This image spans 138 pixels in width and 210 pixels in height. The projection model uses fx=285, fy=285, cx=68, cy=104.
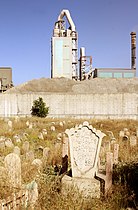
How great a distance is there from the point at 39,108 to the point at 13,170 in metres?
19.3

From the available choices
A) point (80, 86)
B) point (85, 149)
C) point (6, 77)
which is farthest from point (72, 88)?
point (85, 149)

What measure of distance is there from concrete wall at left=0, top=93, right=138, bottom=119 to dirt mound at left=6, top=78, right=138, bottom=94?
490 centimetres

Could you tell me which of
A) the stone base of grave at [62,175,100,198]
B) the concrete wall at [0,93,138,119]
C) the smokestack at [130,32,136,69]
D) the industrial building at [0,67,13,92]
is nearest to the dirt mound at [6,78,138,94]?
the smokestack at [130,32,136,69]

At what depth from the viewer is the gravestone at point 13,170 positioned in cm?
500

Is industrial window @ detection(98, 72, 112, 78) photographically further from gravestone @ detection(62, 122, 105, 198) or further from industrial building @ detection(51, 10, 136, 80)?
gravestone @ detection(62, 122, 105, 198)

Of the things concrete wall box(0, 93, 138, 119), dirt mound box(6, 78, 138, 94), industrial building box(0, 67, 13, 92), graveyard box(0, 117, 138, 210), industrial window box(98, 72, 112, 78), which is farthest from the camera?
industrial building box(0, 67, 13, 92)

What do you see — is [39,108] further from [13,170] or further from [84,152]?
[13,170]

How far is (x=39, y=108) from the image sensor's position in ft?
79.9

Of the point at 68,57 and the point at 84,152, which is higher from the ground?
the point at 68,57

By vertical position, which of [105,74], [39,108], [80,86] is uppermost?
[105,74]

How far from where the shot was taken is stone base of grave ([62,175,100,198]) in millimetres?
5051

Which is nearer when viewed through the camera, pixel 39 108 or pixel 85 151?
pixel 85 151

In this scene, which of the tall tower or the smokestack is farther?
the smokestack

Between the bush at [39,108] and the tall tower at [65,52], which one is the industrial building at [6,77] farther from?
the bush at [39,108]
